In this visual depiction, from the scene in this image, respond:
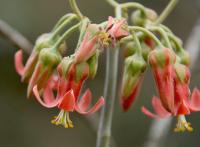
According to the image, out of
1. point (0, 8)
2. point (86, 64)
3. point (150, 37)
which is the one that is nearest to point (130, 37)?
point (150, 37)

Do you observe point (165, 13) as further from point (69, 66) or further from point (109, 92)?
point (69, 66)

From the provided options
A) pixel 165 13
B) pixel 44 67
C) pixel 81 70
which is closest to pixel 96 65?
pixel 81 70

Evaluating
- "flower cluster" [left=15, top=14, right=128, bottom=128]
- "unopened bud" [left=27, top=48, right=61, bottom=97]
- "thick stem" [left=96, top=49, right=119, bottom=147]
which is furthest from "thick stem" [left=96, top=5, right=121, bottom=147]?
"unopened bud" [left=27, top=48, right=61, bottom=97]

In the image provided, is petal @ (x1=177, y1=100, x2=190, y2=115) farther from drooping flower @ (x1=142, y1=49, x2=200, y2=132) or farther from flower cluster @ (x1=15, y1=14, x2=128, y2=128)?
flower cluster @ (x1=15, y1=14, x2=128, y2=128)

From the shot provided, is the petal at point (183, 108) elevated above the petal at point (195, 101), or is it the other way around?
the petal at point (183, 108)

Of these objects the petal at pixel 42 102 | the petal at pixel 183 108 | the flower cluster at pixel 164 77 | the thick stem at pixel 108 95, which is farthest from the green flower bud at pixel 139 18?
the petal at pixel 42 102

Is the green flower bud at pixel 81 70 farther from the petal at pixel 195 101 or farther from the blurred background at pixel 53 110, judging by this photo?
the blurred background at pixel 53 110
